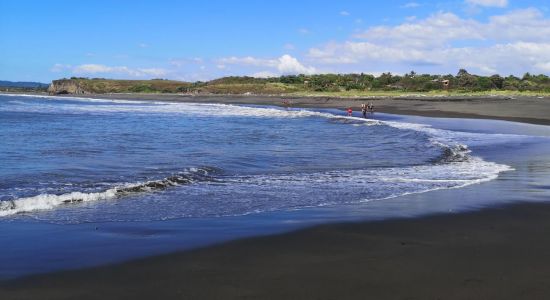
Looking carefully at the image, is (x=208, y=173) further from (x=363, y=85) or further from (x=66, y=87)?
(x=66, y=87)

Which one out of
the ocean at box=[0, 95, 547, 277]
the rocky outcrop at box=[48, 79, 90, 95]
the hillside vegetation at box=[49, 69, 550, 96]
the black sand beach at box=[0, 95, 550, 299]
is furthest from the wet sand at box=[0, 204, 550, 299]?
the rocky outcrop at box=[48, 79, 90, 95]

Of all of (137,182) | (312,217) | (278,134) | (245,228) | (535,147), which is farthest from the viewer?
(278,134)

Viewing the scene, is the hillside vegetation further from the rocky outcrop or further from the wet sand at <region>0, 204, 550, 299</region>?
the wet sand at <region>0, 204, 550, 299</region>

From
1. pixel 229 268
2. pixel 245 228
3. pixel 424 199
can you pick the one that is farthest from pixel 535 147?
pixel 229 268

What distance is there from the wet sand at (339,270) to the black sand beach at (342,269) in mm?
10

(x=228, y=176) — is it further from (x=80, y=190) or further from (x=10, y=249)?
(x=10, y=249)

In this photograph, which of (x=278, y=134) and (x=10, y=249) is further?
(x=278, y=134)

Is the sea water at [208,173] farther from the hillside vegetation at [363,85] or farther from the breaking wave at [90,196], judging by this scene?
the hillside vegetation at [363,85]

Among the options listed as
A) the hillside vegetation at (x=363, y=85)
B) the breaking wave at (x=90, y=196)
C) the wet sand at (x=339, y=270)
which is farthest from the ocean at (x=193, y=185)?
the hillside vegetation at (x=363, y=85)

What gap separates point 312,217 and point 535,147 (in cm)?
1386

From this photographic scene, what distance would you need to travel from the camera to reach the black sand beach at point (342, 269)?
16.2 ft

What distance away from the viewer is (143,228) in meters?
7.54

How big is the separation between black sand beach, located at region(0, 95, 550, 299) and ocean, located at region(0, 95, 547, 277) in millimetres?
542

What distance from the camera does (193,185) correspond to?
11805 mm
